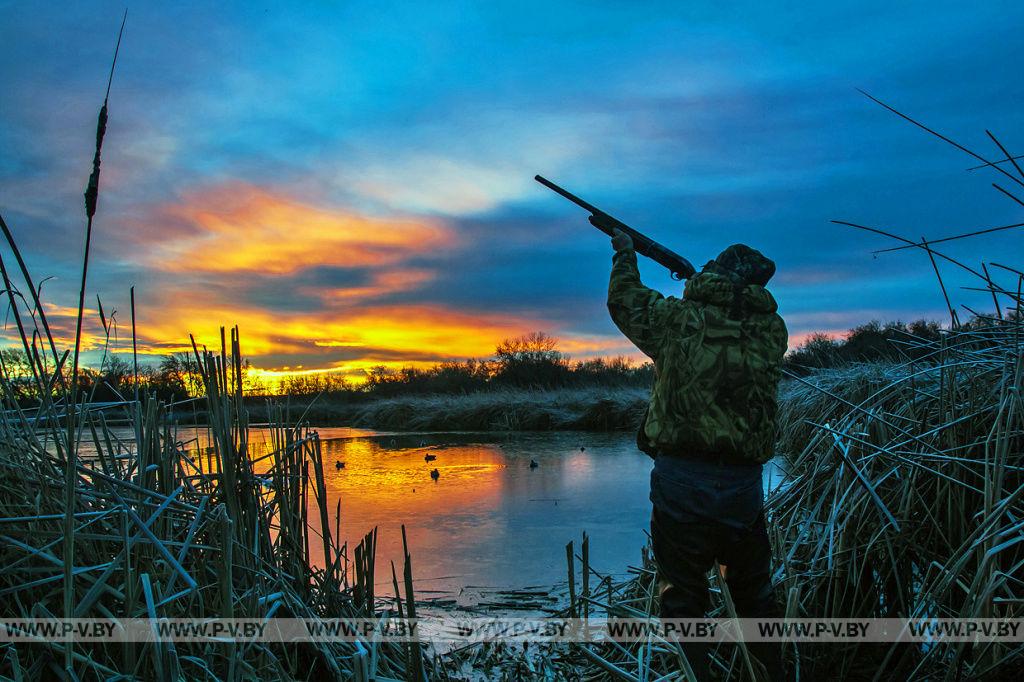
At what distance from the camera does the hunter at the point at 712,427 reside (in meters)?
2.33

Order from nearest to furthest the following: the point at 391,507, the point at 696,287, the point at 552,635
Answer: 1. the point at 696,287
2. the point at 552,635
3. the point at 391,507

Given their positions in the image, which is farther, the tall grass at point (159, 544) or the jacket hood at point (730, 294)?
the jacket hood at point (730, 294)

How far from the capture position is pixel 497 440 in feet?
41.8

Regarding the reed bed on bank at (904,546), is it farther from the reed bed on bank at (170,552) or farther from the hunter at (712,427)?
the reed bed on bank at (170,552)

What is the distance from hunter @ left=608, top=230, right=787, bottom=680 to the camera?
233cm

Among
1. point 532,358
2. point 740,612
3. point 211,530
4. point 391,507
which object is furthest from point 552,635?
point 532,358

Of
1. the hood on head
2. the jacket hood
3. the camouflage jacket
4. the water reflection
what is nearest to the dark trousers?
the camouflage jacket

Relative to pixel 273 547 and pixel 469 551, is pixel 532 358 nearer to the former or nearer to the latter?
pixel 469 551

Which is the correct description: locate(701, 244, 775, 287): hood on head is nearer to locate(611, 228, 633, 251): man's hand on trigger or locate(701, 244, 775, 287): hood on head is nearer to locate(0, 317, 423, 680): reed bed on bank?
locate(611, 228, 633, 251): man's hand on trigger

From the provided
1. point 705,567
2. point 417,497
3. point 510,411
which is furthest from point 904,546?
point 510,411

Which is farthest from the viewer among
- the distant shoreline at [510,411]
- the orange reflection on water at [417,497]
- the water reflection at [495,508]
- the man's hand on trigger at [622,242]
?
the distant shoreline at [510,411]

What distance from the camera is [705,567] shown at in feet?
7.92

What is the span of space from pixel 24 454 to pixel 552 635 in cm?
239

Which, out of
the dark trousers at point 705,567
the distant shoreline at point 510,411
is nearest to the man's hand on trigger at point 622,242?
the dark trousers at point 705,567
